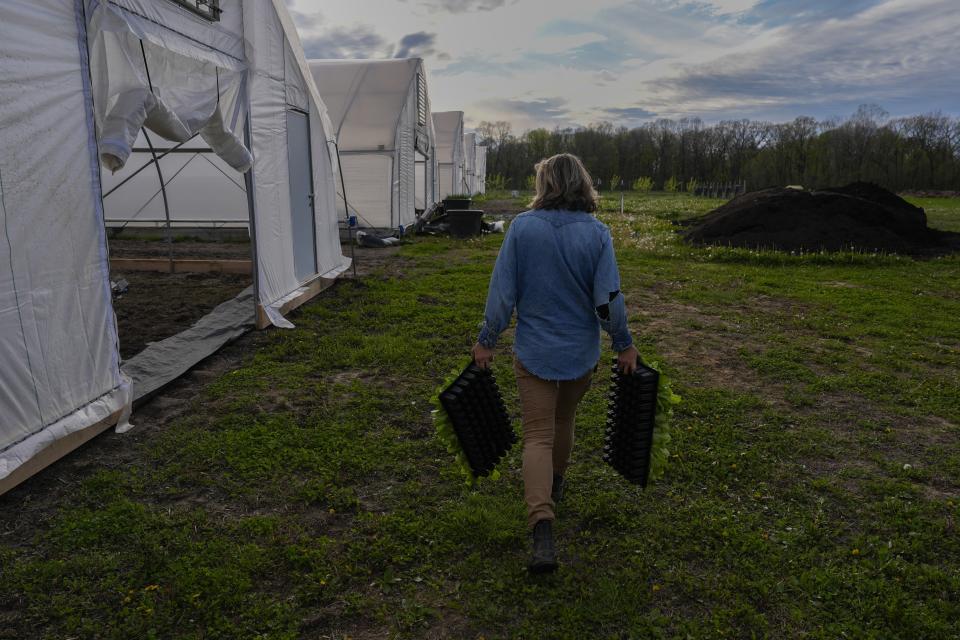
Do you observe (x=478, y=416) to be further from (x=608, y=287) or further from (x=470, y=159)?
(x=470, y=159)

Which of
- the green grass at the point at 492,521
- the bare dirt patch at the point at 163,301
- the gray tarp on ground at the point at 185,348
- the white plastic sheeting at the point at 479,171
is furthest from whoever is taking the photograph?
the white plastic sheeting at the point at 479,171

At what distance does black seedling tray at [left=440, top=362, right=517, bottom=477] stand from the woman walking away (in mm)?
153

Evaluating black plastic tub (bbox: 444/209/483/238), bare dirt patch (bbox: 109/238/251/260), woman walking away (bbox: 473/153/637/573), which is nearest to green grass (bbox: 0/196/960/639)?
woman walking away (bbox: 473/153/637/573)

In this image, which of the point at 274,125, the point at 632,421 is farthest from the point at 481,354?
the point at 274,125

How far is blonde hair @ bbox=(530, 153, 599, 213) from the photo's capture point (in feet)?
11.0

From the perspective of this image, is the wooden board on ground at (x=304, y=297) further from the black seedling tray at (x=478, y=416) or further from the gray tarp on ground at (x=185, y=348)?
the black seedling tray at (x=478, y=416)

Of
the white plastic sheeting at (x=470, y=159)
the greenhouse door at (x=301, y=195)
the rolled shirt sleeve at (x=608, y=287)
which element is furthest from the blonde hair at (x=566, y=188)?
the white plastic sheeting at (x=470, y=159)

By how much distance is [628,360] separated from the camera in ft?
11.2

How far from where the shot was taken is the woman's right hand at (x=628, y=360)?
342cm

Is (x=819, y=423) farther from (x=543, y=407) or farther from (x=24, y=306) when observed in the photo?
(x=24, y=306)

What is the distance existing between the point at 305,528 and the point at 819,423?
4103 mm

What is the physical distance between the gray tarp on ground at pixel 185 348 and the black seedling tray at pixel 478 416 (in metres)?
3.41

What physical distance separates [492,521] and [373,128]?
15.4m

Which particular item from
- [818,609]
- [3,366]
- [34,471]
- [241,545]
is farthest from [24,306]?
[818,609]
